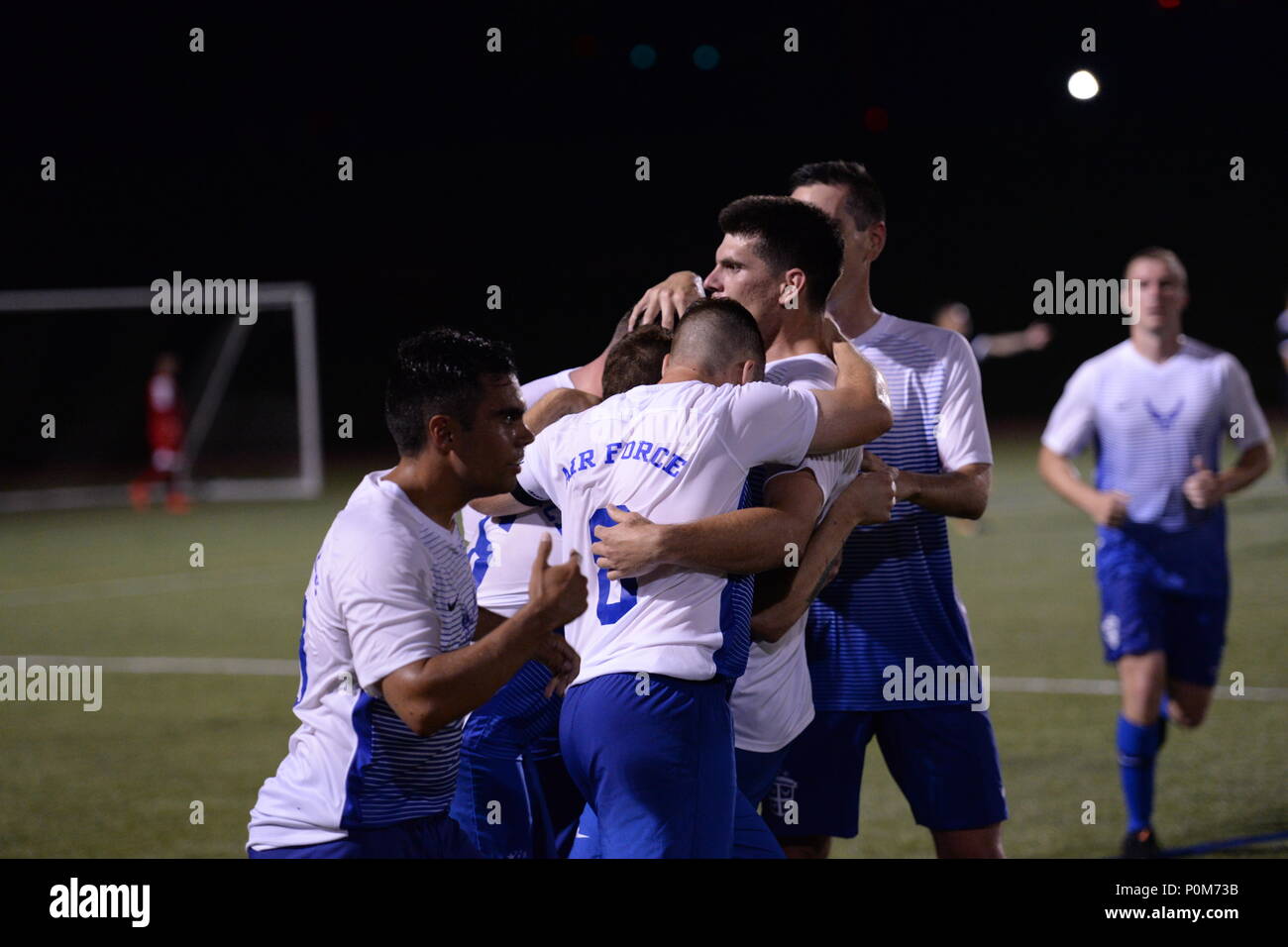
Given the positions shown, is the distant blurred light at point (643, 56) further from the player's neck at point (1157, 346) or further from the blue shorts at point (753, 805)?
the blue shorts at point (753, 805)

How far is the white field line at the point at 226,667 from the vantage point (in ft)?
30.6

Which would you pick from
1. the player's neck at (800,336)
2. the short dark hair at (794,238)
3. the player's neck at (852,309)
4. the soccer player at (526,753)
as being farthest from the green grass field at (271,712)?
the short dark hair at (794,238)

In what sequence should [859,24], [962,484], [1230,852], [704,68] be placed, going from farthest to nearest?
[704,68] < [859,24] < [1230,852] < [962,484]

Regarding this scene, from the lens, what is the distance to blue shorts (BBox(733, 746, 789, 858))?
11.6ft

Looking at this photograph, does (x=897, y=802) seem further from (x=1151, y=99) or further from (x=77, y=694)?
(x=1151, y=99)

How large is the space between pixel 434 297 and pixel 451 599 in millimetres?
28718

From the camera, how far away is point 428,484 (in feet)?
10.9

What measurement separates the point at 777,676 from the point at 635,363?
0.92m

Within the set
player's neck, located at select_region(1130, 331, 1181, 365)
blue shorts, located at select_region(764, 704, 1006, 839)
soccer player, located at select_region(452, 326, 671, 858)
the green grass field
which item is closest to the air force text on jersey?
soccer player, located at select_region(452, 326, 671, 858)

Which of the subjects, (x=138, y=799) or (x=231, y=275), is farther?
(x=231, y=275)

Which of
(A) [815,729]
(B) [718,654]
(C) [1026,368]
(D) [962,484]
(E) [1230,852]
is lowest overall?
(E) [1230,852]

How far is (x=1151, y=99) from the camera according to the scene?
32000 mm

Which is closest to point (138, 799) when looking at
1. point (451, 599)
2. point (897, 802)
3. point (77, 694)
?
point (77, 694)

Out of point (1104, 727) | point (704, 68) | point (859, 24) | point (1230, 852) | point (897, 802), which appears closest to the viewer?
point (1230, 852)
